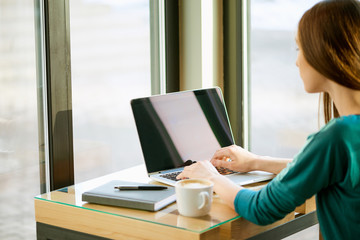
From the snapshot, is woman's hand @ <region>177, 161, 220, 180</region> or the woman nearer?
the woman

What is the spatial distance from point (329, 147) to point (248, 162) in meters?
0.48

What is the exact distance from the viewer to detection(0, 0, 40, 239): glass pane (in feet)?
5.09

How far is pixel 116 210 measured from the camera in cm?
127

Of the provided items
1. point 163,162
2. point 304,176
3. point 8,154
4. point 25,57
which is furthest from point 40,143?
point 304,176

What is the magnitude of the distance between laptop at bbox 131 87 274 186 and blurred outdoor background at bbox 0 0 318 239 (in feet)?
1.14

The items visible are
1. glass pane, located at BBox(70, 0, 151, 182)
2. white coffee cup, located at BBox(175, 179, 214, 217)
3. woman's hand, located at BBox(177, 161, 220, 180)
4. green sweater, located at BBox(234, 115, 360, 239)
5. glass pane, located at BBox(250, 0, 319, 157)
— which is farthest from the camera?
glass pane, located at BBox(250, 0, 319, 157)

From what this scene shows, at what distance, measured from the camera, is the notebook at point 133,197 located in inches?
49.5

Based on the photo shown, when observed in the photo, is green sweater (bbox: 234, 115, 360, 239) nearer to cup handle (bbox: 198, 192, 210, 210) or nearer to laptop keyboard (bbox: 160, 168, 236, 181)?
cup handle (bbox: 198, 192, 210, 210)

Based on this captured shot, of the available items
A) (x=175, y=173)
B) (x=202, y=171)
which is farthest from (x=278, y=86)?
(x=202, y=171)

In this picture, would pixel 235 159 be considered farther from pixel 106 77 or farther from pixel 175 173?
pixel 106 77

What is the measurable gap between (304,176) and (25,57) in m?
0.95

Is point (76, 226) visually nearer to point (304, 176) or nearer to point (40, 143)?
point (40, 143)

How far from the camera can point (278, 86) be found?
2.27m

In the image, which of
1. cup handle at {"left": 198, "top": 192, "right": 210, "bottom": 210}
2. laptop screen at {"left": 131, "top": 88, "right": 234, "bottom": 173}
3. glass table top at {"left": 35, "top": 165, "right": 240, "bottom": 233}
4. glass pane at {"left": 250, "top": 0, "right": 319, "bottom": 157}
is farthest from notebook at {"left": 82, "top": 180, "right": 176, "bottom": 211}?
glass pane at {"left": 250, "top": 0, "right": 319, "bottom": 157}
